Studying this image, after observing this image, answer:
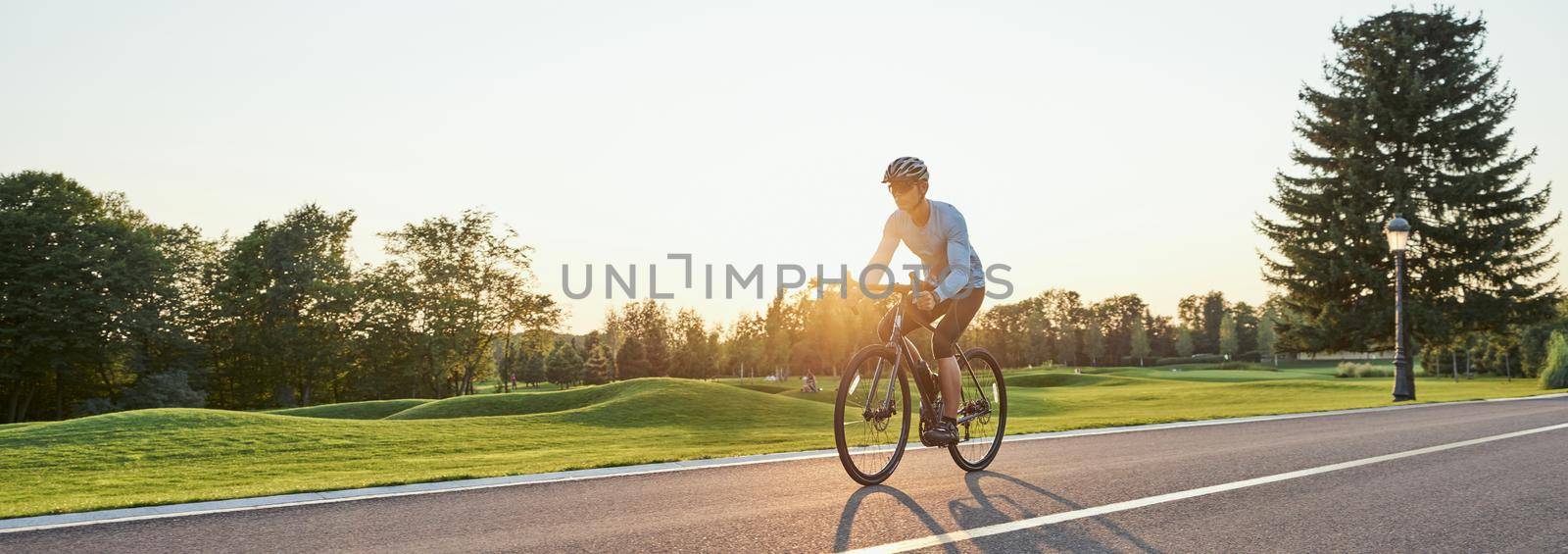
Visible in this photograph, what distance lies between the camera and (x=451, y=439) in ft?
56.0

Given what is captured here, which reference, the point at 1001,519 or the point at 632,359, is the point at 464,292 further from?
the point at 1001,519

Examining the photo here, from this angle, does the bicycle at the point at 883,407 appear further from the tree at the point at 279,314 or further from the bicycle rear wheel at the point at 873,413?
the tree at the point at 279,314

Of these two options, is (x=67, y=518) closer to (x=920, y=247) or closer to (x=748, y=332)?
(x=920, y=247)

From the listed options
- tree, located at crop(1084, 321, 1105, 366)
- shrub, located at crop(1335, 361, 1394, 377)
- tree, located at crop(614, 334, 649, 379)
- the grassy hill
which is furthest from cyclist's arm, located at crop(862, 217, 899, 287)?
tree, located at crop(1084, 321, 1105, 366)

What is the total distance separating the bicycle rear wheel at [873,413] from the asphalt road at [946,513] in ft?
0.62

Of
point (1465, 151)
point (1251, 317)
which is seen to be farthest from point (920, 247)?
point (1251, 317)

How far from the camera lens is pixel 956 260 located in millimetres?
5574

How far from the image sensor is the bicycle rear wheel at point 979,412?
20.0ft

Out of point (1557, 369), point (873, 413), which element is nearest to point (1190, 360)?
point (1557, 369)

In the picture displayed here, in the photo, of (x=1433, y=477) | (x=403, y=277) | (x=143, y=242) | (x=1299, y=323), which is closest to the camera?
(x=1433, y=477)

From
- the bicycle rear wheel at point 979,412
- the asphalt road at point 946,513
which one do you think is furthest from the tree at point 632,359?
the asphalt road at point 946,513

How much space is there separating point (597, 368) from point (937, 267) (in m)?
98.1

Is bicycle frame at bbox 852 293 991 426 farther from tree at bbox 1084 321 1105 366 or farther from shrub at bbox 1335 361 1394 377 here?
tree at bbox 1084 321 1105 366

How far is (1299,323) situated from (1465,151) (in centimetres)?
818
